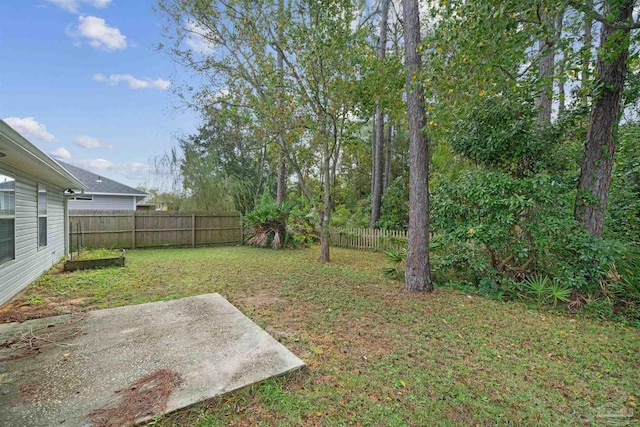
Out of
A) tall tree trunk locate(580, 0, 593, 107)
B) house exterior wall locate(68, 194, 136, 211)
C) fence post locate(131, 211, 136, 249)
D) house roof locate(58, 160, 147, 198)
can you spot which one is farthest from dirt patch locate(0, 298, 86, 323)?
house roof locate(58, 160, 147, 198)

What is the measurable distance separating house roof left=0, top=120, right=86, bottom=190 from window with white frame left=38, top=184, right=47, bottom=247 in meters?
0.36

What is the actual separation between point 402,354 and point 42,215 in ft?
24.5

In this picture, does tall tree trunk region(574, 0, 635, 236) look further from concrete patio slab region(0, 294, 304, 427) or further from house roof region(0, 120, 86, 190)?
house roof region(0, 120, 86, 190)

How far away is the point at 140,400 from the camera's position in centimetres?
194

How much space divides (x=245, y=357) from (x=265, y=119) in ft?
19.2

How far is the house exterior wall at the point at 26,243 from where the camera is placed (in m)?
4.27

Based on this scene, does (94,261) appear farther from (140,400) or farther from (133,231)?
(140,400)

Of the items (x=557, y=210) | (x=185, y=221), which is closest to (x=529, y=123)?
(x=557, y=210)

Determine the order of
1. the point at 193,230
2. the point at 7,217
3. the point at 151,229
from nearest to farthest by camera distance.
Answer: the point at 7,217 → the point at 151,229 → the point at 193,230

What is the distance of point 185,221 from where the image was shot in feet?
34.5

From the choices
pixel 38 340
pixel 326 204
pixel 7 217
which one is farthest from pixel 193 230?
pixel 38 340

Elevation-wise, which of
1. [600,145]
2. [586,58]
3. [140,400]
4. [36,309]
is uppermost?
[586,58]

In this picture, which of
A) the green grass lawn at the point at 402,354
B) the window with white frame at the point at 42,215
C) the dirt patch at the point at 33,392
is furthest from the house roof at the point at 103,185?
the dirt patch at the point at 33,392

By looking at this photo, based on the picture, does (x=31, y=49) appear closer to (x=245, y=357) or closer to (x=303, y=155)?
(x=303, y=155)
